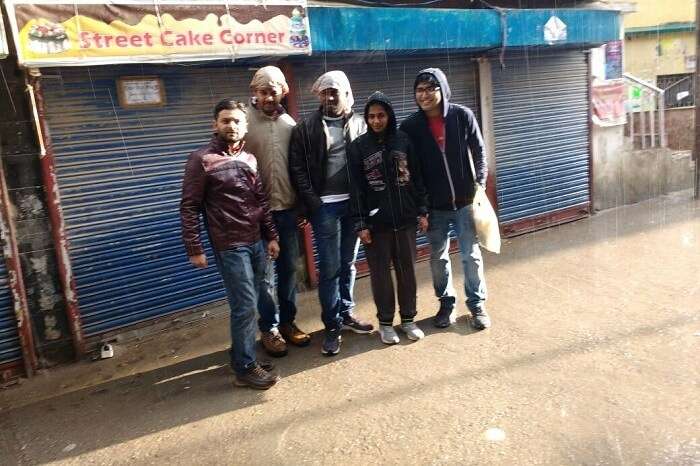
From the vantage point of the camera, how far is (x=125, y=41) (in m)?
4.18

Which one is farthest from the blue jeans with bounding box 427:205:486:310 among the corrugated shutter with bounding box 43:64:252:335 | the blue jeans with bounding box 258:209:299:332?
the corrugated shutter with bounding box 43:64:252:335

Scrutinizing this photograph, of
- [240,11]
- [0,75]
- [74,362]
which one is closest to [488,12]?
[240,11]

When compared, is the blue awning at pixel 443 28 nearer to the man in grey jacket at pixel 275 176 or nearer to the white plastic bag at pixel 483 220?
the man in grey jacket at pixel 275 176

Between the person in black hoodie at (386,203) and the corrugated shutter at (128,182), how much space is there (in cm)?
186

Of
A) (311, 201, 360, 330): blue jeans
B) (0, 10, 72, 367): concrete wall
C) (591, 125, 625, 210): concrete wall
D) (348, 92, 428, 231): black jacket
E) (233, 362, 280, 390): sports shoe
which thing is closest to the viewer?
(233, 362, 280, 390): sports shoe

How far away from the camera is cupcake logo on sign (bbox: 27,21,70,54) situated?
384cm

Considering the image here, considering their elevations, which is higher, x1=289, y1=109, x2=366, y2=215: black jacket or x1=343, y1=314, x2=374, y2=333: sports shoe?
x1=289, y1=109, x2=366, y2=215: black jacket

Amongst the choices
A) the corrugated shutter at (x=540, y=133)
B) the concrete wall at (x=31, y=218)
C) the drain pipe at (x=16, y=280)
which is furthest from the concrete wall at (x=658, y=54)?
the drain pipe at (x=16, y=280)

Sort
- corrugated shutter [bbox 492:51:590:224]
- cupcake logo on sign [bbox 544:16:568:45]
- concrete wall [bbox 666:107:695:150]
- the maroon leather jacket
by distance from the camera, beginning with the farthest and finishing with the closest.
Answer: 1. concrete wall [bbox 666:107:695:150]
2. corrugated shutter [bbox 492:51:590:224]
3. cupcake logo on sign [bbox 544:16:568:45]
4. the maroon leather jacket

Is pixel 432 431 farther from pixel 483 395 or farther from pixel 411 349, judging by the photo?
pixel 411 349

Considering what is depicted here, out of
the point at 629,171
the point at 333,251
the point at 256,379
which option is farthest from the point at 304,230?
the point at 629,171

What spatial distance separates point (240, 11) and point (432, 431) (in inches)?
144

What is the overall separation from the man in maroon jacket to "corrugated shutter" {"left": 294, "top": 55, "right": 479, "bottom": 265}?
214cm

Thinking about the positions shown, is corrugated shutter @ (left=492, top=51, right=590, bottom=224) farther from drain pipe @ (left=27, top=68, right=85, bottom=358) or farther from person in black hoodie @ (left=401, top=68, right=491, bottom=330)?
drain pipe @ (left=27, top=68, right=85, bottom=358)
